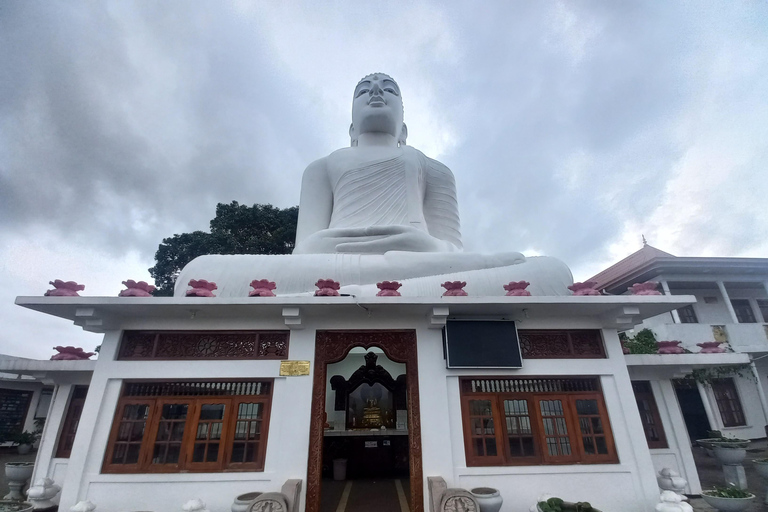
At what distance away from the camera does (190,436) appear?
457 centimetres

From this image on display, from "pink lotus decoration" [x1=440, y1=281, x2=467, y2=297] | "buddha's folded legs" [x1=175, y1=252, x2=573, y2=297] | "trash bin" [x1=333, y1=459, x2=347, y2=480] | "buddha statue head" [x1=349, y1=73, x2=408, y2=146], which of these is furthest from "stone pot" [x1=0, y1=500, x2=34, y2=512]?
"buddha statue head" [x1=349, y1=73, x2=408, y2=146]

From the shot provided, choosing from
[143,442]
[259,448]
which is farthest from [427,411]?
[143,442]

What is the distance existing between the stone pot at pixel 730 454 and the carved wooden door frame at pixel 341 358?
16.5 feet

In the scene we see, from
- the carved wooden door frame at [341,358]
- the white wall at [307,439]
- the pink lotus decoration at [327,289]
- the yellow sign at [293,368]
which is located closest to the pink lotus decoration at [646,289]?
the white wall at [307,439]

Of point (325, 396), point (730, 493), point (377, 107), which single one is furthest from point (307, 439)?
point (377, 107)

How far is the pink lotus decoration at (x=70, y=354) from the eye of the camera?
18.5 feet

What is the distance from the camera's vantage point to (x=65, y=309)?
4.71m

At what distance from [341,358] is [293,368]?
57cm

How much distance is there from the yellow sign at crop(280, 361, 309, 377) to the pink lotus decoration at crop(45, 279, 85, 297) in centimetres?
248

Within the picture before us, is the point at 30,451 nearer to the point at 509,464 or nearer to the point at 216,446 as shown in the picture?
the point at 216,446

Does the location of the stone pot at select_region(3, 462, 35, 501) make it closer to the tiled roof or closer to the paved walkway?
the paved walkway

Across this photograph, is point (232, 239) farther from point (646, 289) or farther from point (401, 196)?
point (646, 289)

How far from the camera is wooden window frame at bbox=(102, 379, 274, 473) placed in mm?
4449

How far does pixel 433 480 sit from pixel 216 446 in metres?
2.45
